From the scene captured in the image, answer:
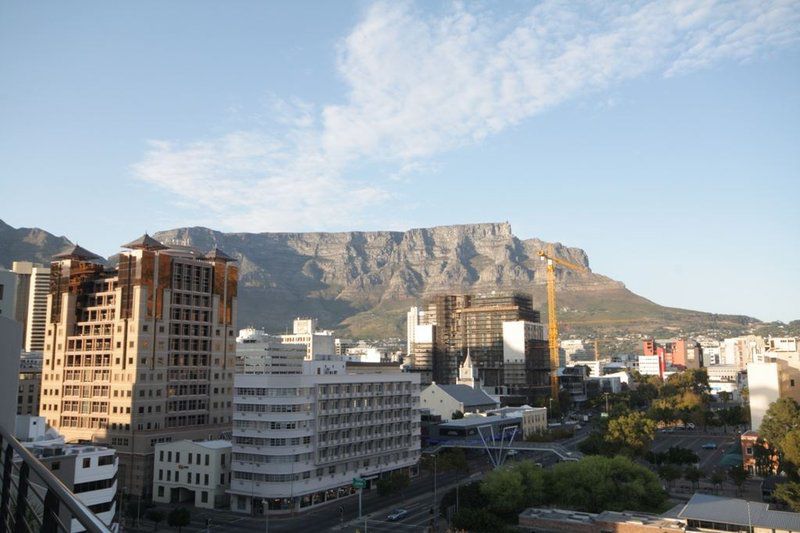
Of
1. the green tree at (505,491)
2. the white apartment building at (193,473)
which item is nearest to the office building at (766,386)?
the green tree at (505,491)

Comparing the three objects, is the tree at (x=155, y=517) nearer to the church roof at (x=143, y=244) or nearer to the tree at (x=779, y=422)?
the church roof at (x=143, y=244)

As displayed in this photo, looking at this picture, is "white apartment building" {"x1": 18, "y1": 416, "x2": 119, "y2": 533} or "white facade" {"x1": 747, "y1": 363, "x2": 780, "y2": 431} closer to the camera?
"white apartment building" {"x1": 18, "y1": 416, "x2": 119, "y2": 533}

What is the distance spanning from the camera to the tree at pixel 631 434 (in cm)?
10494

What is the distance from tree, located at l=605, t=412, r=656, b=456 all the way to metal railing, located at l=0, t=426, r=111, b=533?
345 feet

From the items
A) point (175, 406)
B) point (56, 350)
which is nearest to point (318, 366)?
point (175, 406)

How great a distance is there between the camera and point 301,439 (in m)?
87.9

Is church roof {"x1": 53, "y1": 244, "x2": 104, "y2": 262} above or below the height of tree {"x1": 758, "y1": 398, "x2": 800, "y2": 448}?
above

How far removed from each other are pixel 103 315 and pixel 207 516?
4680 centimetres

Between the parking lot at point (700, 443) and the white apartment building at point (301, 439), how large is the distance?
2397 inches

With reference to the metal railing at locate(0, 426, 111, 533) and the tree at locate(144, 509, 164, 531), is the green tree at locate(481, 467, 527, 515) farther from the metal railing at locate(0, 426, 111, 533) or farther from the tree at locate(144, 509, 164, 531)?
the metal railing at locate(0, 426, 111, 533)

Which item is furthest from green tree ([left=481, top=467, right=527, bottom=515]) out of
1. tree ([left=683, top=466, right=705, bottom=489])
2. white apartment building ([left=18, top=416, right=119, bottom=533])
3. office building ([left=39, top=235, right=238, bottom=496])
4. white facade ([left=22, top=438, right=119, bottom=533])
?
office building ([left=39, top=235, right=238, bottom=496])

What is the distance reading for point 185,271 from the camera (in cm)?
11806

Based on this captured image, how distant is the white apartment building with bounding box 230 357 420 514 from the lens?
85875 millimetres

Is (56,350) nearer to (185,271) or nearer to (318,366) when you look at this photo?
(185,271)
